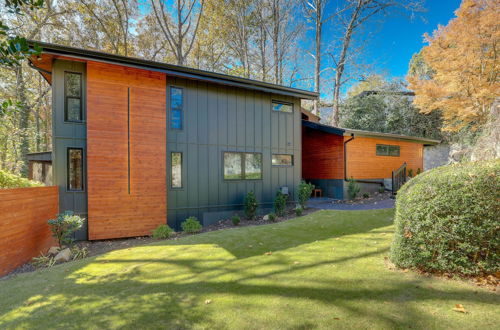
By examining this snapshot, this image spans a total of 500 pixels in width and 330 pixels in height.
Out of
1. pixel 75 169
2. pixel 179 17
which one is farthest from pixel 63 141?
pixel 179 17

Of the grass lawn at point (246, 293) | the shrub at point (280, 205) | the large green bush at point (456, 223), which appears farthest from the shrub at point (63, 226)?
the large green bush at point (456, 223)

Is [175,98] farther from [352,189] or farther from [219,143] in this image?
[352,189]

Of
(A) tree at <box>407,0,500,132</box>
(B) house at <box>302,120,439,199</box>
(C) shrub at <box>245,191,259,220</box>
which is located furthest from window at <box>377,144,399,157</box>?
(C) shrub at <box>245,191,259,220</box>

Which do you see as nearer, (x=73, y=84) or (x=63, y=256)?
(x=63, y=256)

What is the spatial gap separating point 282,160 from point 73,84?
25.3 feet

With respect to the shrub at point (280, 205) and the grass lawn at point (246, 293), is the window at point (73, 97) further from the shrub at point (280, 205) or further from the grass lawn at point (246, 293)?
the shrub at point (280, 205)

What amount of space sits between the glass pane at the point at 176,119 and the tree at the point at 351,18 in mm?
13284

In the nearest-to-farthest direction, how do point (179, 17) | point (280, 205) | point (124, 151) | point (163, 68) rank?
point (124, 151)
point (163, 68)
point (280, 205)
point (179, 17)

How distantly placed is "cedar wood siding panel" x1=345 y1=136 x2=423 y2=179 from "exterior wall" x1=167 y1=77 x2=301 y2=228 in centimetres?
361

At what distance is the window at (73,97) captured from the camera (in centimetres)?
704

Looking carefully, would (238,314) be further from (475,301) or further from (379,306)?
(475,301)

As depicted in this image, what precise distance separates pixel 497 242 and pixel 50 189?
29.6 ft

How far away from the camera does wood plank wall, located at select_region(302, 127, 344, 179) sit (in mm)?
11984

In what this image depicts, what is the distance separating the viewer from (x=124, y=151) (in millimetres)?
7379
